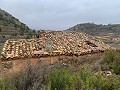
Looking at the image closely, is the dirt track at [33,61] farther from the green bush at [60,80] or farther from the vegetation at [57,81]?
the green bush at [60,80]

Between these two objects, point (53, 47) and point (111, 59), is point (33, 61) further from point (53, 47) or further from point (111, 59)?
point (111, 59)

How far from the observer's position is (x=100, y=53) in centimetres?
1966

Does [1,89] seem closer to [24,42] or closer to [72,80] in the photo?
[72,80]

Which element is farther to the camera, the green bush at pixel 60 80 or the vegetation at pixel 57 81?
the green bush at pixel 60 80

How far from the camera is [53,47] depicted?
18547 millimetres

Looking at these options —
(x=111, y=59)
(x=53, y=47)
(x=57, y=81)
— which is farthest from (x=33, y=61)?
(x=57, y=81)

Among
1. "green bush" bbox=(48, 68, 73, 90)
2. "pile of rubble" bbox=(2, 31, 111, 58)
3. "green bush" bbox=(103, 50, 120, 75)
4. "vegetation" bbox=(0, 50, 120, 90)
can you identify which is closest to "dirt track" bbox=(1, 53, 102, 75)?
"pile of rubble" bbox=(2, 31, 111, 58)

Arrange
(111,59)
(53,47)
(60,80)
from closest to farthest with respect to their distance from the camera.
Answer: (60,80), (111,59), (53,47)

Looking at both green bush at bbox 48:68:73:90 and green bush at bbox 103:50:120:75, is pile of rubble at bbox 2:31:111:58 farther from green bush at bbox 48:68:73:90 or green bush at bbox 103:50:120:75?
green bush at bbox 48:68:73:90

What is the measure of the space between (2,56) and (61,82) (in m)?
6.86

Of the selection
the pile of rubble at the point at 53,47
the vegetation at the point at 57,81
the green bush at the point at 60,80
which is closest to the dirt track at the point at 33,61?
the pile of rubble at the point at 53,47

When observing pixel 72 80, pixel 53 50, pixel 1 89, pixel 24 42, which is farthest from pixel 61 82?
pixel 24 42

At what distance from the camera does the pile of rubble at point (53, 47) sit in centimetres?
1739

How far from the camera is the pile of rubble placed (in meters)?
17.4
